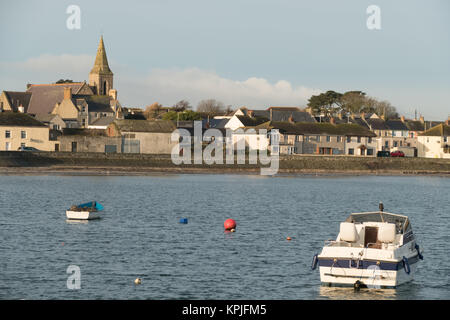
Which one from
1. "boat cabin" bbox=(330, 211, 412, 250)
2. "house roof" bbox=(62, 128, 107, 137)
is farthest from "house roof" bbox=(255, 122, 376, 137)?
"boat cabin" bbox=(330, 211, 412, 250)

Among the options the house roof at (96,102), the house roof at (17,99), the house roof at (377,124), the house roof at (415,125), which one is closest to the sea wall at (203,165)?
the house roof at (377,124)

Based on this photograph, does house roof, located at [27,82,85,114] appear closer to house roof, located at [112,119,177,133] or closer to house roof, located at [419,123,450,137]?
house roof, located at [112,119,177,133]

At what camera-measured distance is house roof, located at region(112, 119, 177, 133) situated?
12694 centimetres

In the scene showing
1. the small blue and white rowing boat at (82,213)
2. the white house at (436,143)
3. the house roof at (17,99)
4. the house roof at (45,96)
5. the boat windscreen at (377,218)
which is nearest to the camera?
the boat windscreen at (377,218)

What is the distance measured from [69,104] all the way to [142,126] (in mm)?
44436

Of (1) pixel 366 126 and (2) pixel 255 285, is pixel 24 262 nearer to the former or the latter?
(2) pixel 255 285

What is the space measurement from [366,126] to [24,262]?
140 meters

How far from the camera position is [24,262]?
36.7 metres

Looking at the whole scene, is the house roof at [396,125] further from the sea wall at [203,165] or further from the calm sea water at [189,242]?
the calm sea water at [189,242]

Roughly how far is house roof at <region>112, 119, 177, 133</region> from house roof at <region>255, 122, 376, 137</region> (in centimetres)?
2346

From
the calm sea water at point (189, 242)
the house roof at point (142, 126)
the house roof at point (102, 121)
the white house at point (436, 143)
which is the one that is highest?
the house roof at point (102, 121)

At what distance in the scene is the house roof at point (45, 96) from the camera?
7131 inches

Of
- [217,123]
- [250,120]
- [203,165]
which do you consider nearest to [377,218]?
[203,165]

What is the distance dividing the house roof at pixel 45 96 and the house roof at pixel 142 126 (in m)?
57.0
